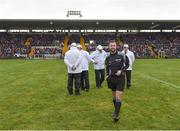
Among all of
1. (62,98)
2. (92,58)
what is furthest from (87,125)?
(92,58)

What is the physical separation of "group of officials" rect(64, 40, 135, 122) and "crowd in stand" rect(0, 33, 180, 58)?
52.4m

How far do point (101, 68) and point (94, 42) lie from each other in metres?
57.7

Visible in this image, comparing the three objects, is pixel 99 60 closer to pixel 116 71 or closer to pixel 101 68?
pixel 101 68

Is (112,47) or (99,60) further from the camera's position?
(99,60)

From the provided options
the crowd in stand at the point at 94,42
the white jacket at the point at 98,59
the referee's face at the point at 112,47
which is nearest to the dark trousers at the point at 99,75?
the white jacket at the point at 98,59

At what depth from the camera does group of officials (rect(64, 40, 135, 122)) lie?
1027cm

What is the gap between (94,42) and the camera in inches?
2943

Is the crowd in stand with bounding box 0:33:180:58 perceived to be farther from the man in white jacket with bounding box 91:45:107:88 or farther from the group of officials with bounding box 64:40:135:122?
the group of officials with bounding box 64:40:135:122

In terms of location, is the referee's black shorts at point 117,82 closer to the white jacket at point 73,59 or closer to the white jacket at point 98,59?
the white jacket at point 73,59

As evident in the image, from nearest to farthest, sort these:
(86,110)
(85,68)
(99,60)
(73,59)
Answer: (86,110) → (73,59) → (85,68) → (99,60)

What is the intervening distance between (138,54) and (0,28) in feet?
97.5

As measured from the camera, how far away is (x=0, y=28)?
79.4 metres

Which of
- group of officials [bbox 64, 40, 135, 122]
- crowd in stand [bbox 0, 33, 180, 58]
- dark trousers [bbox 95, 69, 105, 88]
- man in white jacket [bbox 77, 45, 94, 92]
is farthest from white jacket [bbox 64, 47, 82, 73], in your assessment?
crowd in stand [bbox 0, 33, 180, 58]

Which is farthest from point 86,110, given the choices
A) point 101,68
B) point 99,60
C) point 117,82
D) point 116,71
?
point 101,68
